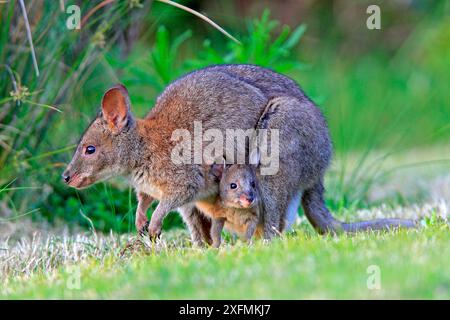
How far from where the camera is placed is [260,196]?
21.1 feet

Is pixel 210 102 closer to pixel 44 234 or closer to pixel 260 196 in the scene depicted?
pixel 260 196

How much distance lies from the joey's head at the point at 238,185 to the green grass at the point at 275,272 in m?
0.55

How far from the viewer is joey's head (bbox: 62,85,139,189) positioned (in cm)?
628

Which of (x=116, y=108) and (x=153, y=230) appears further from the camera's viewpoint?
(x=116, y=108)

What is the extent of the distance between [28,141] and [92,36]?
1.08 meters

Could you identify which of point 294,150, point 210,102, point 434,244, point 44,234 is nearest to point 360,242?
point 434,244

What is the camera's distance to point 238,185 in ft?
20.7

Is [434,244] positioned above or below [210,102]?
below

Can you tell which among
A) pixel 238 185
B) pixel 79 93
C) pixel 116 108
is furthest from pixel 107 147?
pixel 79 93

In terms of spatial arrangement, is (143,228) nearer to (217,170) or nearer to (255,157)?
(217,170)

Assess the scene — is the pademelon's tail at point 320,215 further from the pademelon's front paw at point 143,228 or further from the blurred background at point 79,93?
the pademelon's front paw at point 143,228

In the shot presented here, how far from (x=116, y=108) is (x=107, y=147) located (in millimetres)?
284

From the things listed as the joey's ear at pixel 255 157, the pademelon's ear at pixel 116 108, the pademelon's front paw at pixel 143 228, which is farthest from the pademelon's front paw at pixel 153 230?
the joey's ear at pixel 255 157

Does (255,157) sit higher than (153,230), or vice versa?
(255,157)
